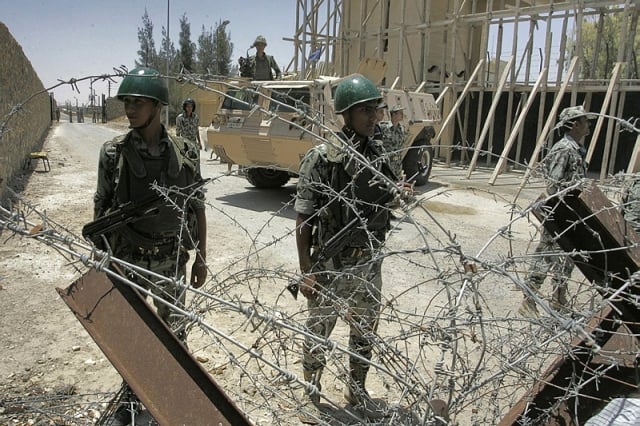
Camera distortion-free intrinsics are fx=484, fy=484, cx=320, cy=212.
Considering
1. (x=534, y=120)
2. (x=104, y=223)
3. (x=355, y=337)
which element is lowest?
(x=355, y=337)

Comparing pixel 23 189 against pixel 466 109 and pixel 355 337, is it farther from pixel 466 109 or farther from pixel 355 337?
pixel 466 109

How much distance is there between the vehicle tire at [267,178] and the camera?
330 inches

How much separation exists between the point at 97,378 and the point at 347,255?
5.39ft

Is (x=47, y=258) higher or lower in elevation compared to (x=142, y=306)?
lower

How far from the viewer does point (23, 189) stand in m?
8.30

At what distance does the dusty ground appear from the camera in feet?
8.21

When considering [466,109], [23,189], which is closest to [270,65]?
[23,189]

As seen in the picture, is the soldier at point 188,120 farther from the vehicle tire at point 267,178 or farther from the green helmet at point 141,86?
the green helmet at point 141,86

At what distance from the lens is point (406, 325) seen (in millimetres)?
2623

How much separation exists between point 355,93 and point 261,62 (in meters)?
6.85

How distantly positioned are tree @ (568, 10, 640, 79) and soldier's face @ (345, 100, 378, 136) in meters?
9.91

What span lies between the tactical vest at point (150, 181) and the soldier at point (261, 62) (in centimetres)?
658

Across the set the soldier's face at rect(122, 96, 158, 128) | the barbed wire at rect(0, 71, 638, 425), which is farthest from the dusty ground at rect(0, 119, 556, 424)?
the soldier's face at rect(122, 96, 158, 128)

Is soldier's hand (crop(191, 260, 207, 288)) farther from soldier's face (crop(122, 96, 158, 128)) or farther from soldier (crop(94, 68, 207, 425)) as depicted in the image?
soldier's face (crop(122, 96, 158, 128))
